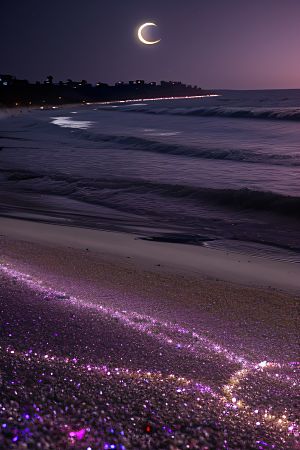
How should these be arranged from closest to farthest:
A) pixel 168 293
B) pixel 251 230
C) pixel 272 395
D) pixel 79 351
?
pixel 272 395
pixel 79 351
pixel 168 293
pixel 251 230

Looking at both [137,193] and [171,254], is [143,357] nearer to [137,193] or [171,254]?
[171,254]

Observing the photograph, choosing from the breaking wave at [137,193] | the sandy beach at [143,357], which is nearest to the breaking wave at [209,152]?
the breaking wave at [137,193]

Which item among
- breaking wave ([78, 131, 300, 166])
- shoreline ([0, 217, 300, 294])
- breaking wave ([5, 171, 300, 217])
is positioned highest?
A: breaking wave ([78, 131, 300, 166])

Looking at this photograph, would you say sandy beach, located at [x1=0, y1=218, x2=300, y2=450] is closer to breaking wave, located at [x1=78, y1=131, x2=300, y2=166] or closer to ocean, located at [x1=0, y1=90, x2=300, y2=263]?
ocean, located at [x1=0, y1=90, x2=300, y2=263]

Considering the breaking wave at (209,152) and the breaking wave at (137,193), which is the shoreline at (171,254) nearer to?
the breaking wave at (137,193)

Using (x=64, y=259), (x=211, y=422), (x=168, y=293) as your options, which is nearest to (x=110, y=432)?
(x=211, y=422)

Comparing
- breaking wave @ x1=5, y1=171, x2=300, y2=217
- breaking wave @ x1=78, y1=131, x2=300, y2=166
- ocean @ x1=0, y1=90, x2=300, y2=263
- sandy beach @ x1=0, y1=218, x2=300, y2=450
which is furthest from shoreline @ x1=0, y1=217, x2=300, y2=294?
breaking wave @ x1=78, y1=131, x2=300, y2=166

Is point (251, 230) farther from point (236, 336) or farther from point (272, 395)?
point (272, 395)
